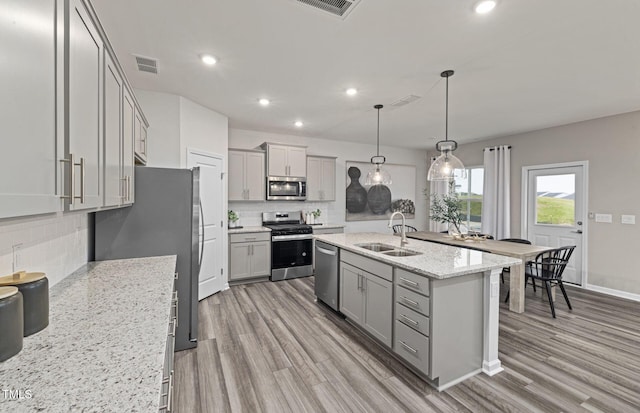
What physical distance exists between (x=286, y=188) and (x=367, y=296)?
2995mm

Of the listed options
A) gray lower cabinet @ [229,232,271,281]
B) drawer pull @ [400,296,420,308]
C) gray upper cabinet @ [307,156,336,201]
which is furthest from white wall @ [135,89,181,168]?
drawer pull @ [400,296,420,308]

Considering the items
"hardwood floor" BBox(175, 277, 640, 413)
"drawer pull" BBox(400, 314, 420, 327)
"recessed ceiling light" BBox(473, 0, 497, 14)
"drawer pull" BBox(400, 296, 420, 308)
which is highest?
"recessed ceiling light" BBox(473, 0, 497, 14)

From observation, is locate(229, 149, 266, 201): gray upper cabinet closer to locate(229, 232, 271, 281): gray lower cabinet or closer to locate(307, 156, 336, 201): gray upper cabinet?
locate(229, 232, 271, 281): gray lower cabinet

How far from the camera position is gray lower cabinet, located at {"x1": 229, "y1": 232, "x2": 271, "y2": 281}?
460 centimetres

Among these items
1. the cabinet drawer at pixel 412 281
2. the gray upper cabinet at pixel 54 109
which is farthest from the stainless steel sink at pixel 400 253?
the gray upper cabinet at pixel 54 109

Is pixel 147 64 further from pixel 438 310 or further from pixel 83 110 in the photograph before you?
pixel 438 310

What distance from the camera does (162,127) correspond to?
3477 mm

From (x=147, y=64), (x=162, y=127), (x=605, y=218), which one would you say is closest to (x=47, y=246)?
(x=147, y=64)

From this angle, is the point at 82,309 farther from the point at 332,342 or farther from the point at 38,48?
the point at 332,342

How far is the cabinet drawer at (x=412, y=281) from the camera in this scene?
2.15m

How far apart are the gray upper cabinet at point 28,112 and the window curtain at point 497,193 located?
252 inches

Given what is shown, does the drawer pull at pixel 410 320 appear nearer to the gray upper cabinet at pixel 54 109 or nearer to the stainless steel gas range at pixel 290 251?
the gray upper cabinet at pixel 54 109

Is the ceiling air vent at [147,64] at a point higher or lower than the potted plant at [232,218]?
higher

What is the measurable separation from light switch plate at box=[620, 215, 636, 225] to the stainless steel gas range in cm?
476
